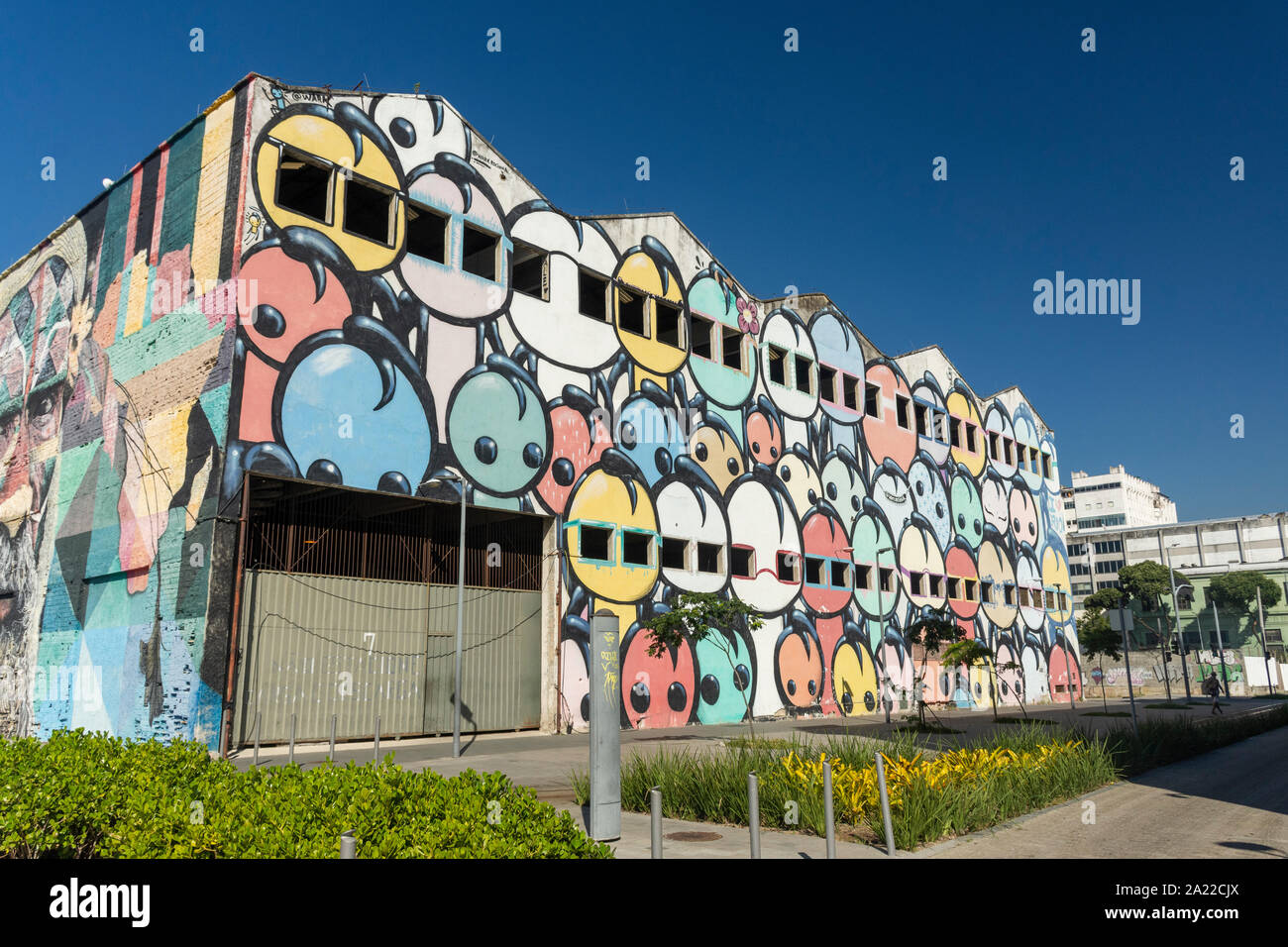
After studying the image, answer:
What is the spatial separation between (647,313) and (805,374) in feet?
31.9

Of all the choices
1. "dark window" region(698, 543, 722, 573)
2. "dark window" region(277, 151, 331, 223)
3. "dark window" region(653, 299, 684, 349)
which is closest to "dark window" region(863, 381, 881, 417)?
"dark window" region(653, 299, 684, 349)

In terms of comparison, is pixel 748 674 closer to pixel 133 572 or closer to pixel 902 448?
pixel 902 448

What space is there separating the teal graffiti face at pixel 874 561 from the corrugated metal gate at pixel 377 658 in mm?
16518

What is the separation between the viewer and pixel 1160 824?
10.5 m

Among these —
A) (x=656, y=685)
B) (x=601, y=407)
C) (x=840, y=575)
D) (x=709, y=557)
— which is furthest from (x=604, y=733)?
(x=840, y=575)

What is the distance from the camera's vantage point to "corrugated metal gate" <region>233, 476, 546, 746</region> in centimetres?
2030

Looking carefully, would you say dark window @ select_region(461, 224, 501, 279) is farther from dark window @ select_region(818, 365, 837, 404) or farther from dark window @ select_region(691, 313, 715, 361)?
→ dark window @ select_region(818, 365, 837, 404)

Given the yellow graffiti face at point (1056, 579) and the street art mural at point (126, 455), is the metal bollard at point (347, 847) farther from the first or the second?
the yellow graffiti face at point (1056, 579)

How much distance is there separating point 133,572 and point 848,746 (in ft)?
57.1

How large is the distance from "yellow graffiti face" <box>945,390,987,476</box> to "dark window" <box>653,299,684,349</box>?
20.4m

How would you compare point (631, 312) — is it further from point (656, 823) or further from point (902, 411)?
point (656, 823)

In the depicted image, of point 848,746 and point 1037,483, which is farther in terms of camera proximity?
point 1037,483
